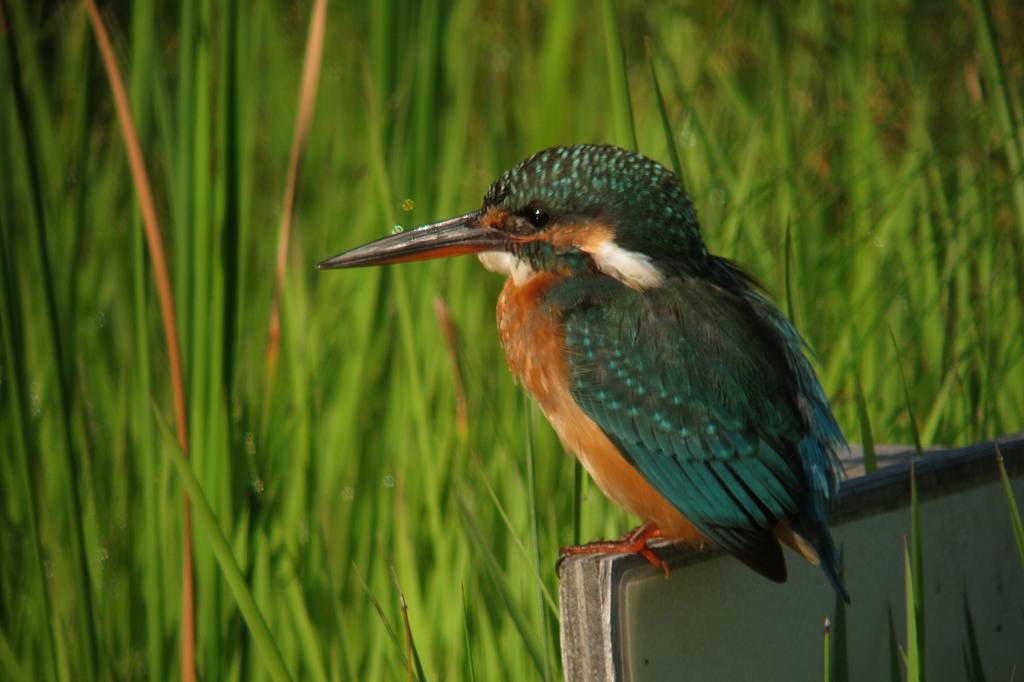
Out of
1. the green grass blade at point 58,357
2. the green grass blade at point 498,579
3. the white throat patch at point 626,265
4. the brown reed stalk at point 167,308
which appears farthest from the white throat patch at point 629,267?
the green grass blade at point 58,357

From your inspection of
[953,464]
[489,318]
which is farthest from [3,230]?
[489,318]

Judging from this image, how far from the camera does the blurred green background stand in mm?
1547

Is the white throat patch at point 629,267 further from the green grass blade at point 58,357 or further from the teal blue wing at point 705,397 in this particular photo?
the green grass blade at point 58,357

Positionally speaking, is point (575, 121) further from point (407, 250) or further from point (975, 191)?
point (407, 250)

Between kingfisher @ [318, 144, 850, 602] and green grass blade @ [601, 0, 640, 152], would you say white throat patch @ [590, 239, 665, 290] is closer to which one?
kingfisher @ [318, 144, 850, 602]

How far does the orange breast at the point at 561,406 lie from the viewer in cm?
160

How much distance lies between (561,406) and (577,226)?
0.25 meters

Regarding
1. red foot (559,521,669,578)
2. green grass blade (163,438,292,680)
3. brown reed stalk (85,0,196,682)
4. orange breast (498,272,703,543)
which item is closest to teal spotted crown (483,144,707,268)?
orange breast (498,272,703,543)

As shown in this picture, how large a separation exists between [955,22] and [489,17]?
4.91 ft

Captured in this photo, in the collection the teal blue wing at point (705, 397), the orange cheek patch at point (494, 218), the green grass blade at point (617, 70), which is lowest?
the teal blue wing at point (705, 397)

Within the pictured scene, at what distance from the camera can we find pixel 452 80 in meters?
3.05

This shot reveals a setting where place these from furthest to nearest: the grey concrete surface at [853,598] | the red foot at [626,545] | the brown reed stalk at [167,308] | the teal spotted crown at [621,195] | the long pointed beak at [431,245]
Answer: the long pointed beak at [431,245]
the teal spotted crown at [621,195]
the brown reed stalk at [167,308]
the red foot at [626,545]
the grey concrete surface at [853,598]

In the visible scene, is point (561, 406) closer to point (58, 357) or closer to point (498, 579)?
point (498, 579)

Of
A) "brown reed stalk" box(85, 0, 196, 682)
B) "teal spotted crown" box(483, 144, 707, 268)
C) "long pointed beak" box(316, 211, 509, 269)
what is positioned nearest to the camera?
"brown reed stalk" box(85, 0, 196, 682)
